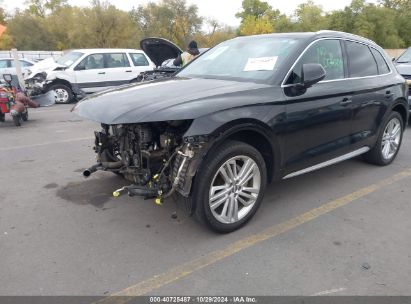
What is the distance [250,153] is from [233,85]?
704 mm

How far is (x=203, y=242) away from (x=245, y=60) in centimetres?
203

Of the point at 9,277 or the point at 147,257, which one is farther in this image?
the point at 147,257

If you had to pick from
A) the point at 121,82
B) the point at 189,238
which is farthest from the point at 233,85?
the point at 121,82

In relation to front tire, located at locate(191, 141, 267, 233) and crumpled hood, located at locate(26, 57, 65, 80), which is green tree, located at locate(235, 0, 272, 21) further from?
front tire, located at locate(191, 141, 267, 233)

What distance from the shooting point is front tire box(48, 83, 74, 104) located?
1241 cm

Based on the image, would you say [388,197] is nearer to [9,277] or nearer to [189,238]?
[189,238]

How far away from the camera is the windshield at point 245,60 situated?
388 centimetres

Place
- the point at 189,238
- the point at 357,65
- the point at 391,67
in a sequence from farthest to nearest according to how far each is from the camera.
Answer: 1. the point at 391,67
2. the point at 357,65
3. the point at 189,238

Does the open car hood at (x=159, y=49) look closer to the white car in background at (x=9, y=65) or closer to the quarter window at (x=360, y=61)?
the quarter window at (x=360, y=61)

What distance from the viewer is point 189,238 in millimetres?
3404

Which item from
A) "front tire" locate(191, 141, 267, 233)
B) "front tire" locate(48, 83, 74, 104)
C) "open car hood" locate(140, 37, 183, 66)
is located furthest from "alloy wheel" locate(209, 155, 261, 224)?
"front tire" locate(48, 83, 74, 104)

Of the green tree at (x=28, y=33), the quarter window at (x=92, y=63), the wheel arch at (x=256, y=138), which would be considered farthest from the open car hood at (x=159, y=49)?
the green tree at (x=28, y=33)

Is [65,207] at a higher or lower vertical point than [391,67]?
lower

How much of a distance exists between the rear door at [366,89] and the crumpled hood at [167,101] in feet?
4.95
